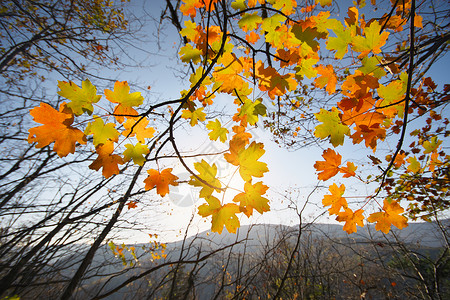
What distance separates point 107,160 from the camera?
1.00 metres

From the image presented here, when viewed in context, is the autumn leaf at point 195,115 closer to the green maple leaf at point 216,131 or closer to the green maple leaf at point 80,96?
the green maple leaf at point 216,131

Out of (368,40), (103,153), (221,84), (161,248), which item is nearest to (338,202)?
(368,40)

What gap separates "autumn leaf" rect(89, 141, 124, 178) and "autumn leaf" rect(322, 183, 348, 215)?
1.64 m

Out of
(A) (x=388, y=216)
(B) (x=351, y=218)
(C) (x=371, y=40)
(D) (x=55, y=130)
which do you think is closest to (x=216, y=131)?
(D) (x=55, y=130)

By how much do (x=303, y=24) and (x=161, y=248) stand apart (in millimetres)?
5037

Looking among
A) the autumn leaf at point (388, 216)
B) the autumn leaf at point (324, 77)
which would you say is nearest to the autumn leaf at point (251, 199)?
the autumn leaf at point (324, 77)

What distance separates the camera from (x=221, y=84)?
1265mm

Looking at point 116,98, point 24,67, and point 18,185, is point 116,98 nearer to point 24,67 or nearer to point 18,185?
point 18,185

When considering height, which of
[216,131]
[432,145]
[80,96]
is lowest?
[80,96]

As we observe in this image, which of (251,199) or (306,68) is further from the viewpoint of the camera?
(306,68)

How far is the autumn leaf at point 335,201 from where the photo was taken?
5.29ft

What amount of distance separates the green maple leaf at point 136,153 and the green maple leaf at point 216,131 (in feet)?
1.70

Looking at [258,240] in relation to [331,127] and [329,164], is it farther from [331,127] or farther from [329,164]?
[331,127]

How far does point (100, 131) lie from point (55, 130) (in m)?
0.19
